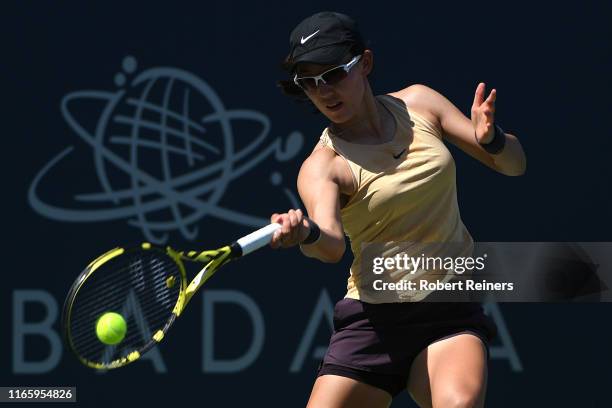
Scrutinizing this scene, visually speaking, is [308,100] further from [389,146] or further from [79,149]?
[79,149]

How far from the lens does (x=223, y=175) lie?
636cm

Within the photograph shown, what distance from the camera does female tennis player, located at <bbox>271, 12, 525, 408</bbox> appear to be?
4375mm

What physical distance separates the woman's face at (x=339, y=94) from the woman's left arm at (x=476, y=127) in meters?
0.26

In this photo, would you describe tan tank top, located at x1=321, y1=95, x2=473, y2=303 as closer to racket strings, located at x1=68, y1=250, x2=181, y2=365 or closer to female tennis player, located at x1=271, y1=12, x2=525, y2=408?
female tennis player, located at x1=271, y1=12, x2=525, y2=408

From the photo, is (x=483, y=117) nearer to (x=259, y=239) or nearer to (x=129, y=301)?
(x=259, y=239)

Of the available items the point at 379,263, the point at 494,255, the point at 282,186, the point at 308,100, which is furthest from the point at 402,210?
the point at 282,186

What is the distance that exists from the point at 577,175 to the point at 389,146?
2.16 m

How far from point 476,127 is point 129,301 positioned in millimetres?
1184

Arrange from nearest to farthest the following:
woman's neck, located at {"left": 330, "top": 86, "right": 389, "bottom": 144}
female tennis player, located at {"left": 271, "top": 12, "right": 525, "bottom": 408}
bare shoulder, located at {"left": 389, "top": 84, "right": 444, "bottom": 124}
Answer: female tennis player, located at {"left": 271, "top": 12, "right": 525, "bottom": 408} < woman's neck, located at {"left": 330, "top": 86, "right": 389, "bottom": 144} < bare shoulder, located at {"left": 389, "top": 84, "right": 444, "bottom": 124}

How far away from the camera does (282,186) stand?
6.34 meters

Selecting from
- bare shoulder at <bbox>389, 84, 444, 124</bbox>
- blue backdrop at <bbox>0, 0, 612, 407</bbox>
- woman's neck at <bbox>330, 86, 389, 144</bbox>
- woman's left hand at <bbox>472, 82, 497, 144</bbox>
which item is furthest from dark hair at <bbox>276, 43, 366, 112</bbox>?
blue backdrop at <bbox>0, 0, 612, 407</bbox>

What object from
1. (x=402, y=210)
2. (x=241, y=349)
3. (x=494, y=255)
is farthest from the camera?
(x=241, y=349)

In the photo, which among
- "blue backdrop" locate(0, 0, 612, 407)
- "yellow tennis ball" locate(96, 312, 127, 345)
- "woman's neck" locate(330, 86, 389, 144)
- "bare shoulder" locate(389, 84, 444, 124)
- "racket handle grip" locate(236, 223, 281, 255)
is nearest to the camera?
"racket handle grip" locate(236, 223, 281, 255)

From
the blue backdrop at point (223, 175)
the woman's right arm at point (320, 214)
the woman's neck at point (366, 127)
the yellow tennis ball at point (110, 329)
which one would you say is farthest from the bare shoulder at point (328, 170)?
the blue backdrop at point (223, 175)
